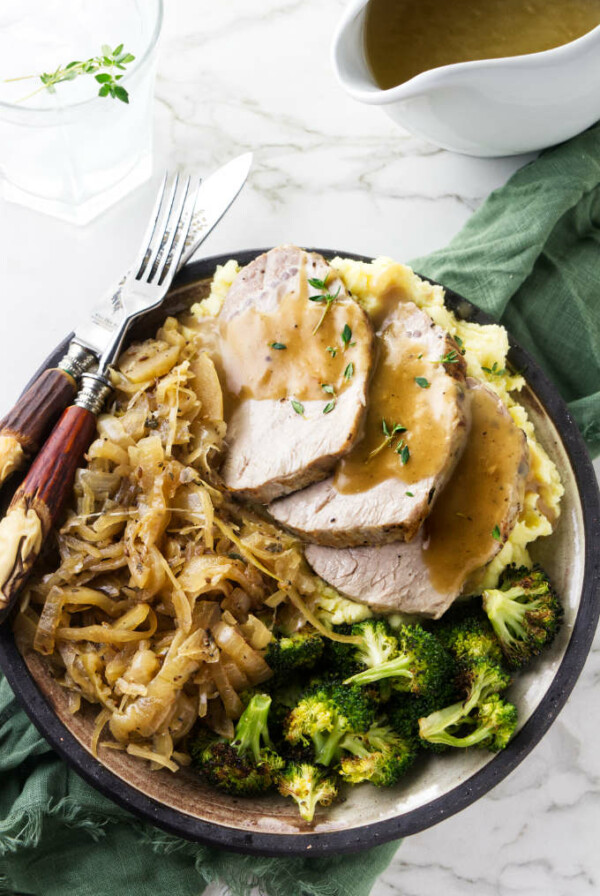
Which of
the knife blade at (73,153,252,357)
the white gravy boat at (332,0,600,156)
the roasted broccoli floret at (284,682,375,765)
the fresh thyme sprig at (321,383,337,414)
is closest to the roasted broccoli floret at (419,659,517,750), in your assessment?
the roasted broccoli floret at (284,682,375,765)

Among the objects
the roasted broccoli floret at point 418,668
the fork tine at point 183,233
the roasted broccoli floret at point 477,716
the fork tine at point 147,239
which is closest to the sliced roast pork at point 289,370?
the fork tine at point 183,233

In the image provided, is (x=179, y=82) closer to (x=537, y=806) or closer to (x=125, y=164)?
(x=125, y=164)

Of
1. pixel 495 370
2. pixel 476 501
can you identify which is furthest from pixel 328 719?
pixel 495 370

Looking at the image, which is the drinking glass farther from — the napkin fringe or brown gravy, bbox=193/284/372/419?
the napkin fringe

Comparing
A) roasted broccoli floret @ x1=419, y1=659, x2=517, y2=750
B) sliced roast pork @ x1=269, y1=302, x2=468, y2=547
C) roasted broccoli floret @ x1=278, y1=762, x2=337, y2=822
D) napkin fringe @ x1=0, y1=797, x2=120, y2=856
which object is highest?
sliced roast pork @ x1=269, y1=302, x2=468, y2=547

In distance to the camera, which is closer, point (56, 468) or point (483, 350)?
point (56, 468)

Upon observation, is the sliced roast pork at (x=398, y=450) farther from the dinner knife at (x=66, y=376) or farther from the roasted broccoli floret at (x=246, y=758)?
the dinner knife at (x=66, y=376)

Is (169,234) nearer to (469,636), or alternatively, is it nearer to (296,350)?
(296,350)
